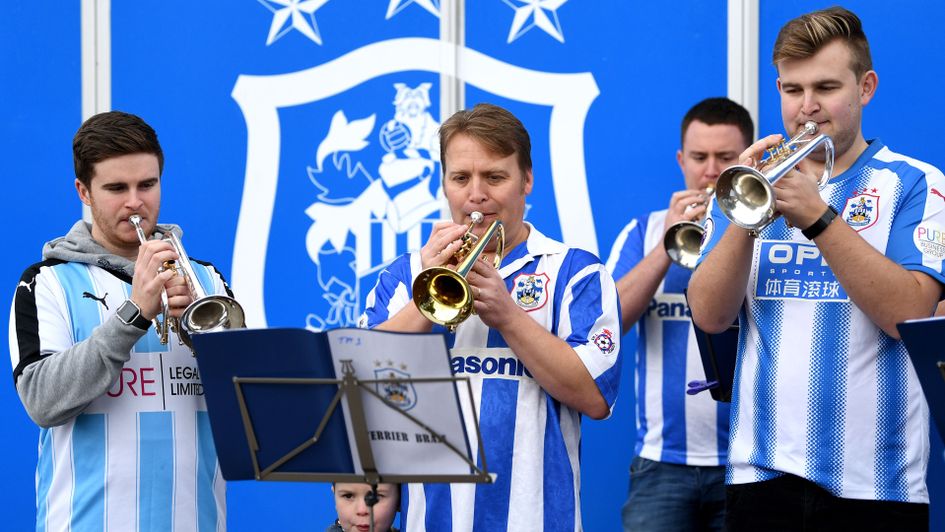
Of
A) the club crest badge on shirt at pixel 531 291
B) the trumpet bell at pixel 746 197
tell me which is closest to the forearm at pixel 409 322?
the club crest badge on shirt at pixel 531 291

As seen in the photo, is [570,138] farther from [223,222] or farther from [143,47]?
[143,47]

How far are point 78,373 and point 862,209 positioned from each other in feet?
7.76

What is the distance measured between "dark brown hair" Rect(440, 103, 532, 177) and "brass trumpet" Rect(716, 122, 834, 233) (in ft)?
2.21

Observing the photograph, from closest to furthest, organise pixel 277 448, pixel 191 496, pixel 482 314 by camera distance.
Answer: pixel 277 448
pixel 482 314
pixel 191 496

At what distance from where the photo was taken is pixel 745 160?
12.7ft

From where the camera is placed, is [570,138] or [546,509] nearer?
[546,509]

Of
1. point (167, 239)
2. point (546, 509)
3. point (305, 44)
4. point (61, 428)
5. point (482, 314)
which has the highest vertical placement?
point (305, 44)

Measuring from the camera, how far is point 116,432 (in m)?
3.99

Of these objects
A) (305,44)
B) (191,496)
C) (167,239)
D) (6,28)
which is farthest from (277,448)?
(6,28)

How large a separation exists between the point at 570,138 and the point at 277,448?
103 inches

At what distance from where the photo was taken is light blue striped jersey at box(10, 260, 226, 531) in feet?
13.0

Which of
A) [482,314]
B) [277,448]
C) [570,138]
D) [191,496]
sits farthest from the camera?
[570,138]

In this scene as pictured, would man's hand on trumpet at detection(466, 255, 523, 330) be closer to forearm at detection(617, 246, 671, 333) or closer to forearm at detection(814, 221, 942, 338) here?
forearm at detection(814, 221, 942, 338)

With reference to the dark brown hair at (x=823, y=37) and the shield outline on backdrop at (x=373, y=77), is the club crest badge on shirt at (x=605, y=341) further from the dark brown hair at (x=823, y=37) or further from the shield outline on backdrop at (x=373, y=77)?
the shield outline on backdrop at (x=373, y=77)
